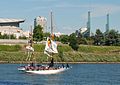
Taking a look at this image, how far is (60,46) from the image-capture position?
194 metres

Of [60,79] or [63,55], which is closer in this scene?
[60,79]

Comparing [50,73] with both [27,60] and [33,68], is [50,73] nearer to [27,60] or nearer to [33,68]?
[33,68]

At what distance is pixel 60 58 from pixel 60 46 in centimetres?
2112

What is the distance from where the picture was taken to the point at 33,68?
346 feet

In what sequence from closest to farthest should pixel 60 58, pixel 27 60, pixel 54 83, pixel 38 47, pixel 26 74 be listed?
pixel 54 83
pixel 26 74
pixel 27 60
pixel 60 58
pixel 38 47

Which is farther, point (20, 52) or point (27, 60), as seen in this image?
point (20, 52)

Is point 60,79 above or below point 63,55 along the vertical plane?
below

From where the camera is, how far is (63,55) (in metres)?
178

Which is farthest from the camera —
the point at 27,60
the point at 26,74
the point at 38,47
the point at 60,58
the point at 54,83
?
the point at 38,47

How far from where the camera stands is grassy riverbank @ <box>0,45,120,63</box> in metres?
168

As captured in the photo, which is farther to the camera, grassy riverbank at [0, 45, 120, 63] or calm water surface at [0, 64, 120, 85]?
grassy riverbank at [0, 45, 120, 63]

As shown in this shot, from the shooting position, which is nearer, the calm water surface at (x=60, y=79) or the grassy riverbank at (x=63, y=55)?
the calm water surface at (x=60, y=79)

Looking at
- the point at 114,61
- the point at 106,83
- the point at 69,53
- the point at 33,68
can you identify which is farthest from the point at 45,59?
the point at 106,83

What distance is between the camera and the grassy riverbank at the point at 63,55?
552 ft
